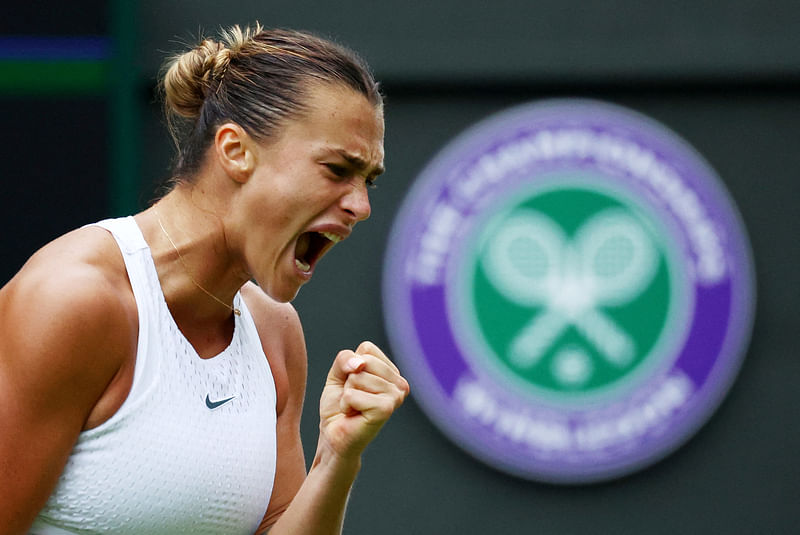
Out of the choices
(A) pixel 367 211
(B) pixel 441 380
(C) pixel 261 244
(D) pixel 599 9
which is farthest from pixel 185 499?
(D) pixel 599 9

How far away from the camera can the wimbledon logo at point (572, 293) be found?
409cm

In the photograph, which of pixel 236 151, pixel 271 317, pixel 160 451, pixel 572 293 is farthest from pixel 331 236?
pixel 572 293

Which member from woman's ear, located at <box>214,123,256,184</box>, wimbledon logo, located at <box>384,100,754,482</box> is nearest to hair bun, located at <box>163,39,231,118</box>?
woman's ear, located at <box>214,123,256,184</box>

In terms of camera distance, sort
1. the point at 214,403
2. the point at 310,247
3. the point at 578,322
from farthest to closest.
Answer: the point at 578,322 < the point at 310,247 < the point at 214,403

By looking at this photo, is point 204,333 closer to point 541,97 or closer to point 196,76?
point 196,76

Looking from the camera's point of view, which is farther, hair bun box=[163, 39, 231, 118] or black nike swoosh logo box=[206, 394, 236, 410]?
hair bun box=[163, 39, 231, 118]

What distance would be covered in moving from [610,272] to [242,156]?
2519mm

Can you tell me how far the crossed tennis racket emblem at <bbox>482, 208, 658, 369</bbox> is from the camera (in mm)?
4137

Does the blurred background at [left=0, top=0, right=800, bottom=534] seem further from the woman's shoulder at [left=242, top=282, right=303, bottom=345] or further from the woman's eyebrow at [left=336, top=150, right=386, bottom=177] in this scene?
the woman's eyebrow at [left=336, top=150, right=386, bottom=177]

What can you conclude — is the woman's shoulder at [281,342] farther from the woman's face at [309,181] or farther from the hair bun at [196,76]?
the hair bun at [196,76]

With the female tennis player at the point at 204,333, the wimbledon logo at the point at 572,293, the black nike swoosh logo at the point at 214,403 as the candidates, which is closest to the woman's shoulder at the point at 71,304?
the female tennis player at the point at 204,333

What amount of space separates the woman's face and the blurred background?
235 cm

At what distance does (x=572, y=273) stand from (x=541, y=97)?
2.15 ft

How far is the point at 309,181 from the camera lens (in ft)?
5.95
